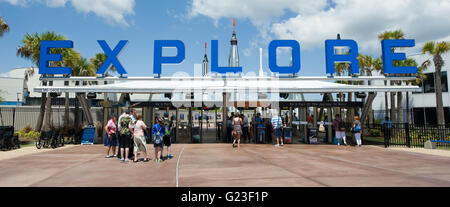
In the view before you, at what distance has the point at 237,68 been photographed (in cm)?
1652

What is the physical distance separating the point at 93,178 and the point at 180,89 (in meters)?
8.02

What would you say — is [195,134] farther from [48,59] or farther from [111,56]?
[48,59]

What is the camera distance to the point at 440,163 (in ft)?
26.3

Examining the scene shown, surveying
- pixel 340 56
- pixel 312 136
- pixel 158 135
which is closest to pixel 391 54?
pixel 340 56

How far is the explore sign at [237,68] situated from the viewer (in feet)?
52.0

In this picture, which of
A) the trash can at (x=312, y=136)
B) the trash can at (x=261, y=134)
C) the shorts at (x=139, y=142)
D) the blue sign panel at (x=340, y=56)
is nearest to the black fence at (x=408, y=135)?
the trash can at (x=312, y=136)

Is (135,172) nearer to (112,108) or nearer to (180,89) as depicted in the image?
(180,89)

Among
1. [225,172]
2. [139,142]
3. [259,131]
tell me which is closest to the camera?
[225,172]

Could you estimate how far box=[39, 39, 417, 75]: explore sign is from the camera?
624 inches

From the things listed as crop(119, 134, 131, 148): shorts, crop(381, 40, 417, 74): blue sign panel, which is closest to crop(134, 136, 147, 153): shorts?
crop(119, 134, 131, 148): shorts

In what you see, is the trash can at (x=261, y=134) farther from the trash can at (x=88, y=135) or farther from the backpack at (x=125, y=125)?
the trash can at (x=88, y=135)

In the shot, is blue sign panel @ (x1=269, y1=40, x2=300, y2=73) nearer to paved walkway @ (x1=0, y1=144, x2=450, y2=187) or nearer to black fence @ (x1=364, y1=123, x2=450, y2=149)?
black fence @ (x1=364, y1=123, x2=450, y2=149)
